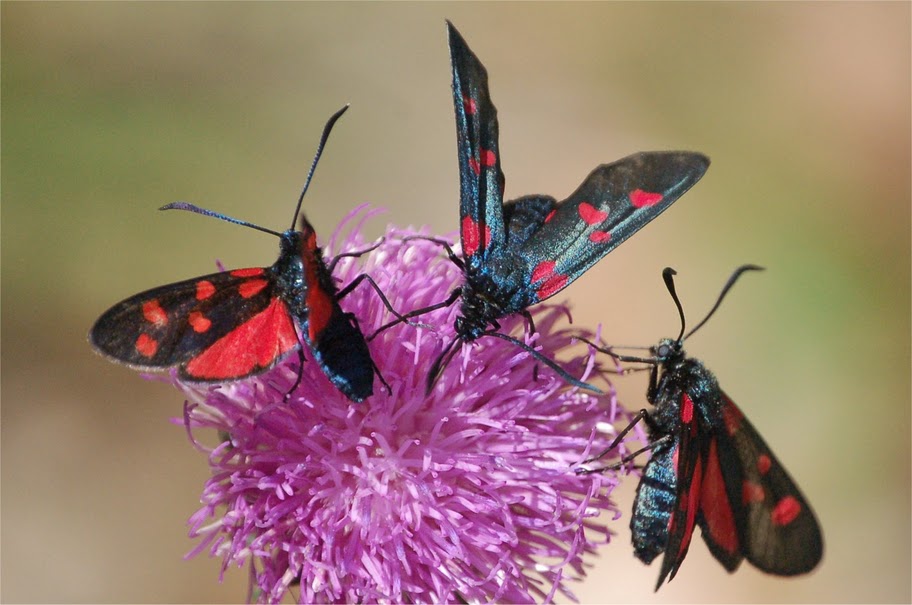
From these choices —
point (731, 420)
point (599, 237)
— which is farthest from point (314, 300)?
point (731, 420)

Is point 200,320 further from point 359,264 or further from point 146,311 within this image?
point 359,264

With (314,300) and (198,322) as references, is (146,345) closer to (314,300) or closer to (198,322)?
(198,322)

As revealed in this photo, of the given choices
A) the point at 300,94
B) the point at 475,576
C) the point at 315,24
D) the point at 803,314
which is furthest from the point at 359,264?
the point at 803,314

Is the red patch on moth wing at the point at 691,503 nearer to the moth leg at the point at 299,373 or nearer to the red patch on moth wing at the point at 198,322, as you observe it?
the moth leg at the point at 299,373

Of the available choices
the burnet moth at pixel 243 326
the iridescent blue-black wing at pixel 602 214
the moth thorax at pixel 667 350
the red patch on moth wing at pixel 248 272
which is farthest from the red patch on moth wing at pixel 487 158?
the moth thorax at pixel 667 350

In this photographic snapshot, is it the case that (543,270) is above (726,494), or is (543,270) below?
above

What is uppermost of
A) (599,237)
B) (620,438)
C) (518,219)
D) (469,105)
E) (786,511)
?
(469,105)
